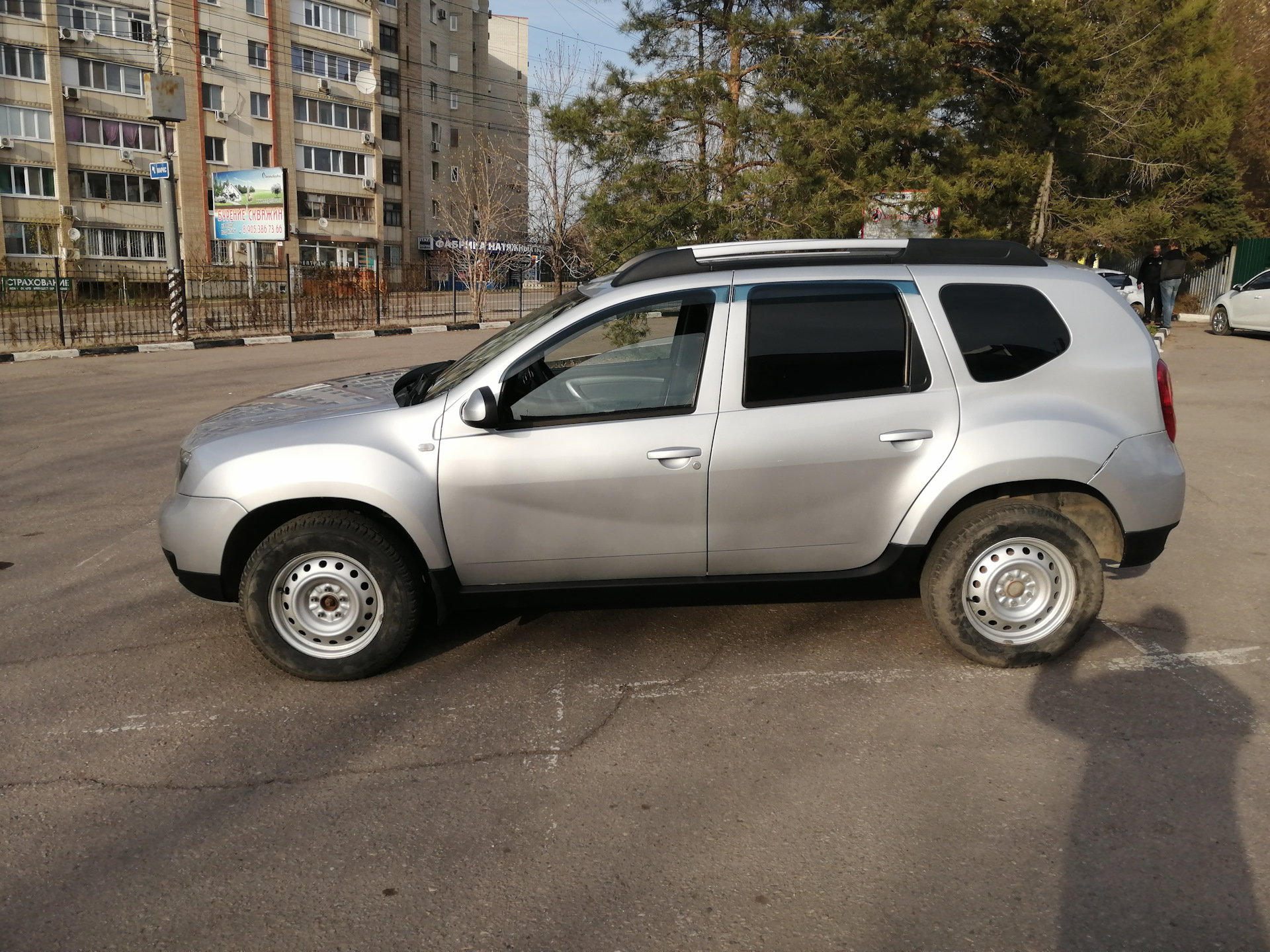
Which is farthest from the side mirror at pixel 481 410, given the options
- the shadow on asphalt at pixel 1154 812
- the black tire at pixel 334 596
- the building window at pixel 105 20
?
the building window at pixel 105 20

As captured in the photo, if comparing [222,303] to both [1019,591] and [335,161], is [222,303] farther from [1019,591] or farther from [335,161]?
[335,161]

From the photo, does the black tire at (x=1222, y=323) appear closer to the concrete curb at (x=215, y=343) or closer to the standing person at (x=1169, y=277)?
the standing person at (x=1169, y=277)

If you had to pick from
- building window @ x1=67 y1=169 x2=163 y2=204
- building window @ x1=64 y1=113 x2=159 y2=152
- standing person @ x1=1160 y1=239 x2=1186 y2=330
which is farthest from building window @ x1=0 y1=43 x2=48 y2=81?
standing person @ x1=1160 y1=239 x2=1186 y2=330

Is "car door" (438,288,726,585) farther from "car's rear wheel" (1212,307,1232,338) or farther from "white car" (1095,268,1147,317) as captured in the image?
"white car" (1095,268,1147,317)

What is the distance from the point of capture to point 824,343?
4.70 meters

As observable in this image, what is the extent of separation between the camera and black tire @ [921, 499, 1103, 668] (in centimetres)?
464

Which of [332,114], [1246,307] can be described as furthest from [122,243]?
[1246,307]

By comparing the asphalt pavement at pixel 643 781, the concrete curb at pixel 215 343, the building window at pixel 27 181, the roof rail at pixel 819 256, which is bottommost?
the asphalt pavement at pixel 643 781

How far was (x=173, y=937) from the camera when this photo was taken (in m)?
2.96

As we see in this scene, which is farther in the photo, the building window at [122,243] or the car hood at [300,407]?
the building window at [122,243]

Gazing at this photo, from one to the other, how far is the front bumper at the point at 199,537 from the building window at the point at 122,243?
179 feet

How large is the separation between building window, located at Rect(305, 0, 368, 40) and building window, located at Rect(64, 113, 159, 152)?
11709 mm

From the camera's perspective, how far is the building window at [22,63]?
1911 inches

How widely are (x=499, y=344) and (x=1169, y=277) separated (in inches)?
820
